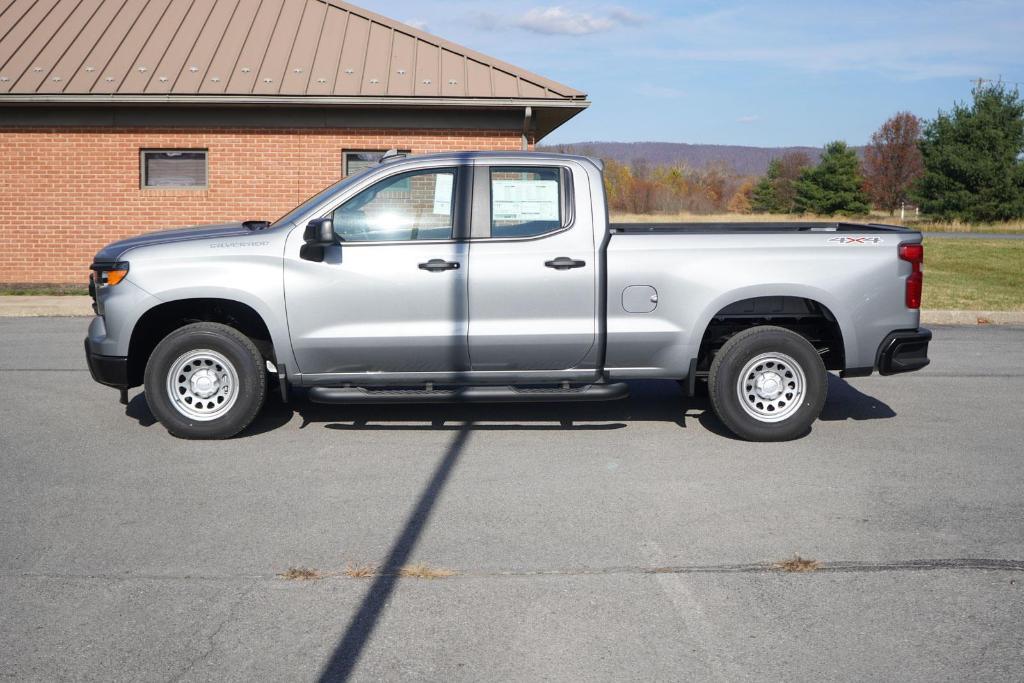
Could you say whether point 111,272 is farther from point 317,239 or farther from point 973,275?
point 973,275

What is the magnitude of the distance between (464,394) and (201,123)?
1134cm

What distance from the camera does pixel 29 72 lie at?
1694cm

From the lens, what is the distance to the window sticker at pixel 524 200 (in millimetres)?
7602

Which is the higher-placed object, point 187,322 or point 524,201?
point 524,201

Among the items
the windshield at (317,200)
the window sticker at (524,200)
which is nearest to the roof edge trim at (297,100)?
the windshield at (317,200)

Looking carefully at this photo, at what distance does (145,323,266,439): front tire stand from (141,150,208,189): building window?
34.3 ft

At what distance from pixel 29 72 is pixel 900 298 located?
47.8 feet

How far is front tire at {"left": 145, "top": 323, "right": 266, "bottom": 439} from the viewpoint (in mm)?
7480

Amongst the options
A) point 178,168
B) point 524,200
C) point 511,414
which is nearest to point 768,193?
point 178,168

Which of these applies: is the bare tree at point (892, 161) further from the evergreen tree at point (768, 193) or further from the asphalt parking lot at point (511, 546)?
the asphalt parking lot at point (511, 546)

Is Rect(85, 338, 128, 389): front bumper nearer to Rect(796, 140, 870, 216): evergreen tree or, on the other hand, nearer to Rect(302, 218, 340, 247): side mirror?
Rect(302, 218, 340, 247): side mirror

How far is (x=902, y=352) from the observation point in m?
7.63

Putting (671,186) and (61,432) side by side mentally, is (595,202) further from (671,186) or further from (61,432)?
(671,186)

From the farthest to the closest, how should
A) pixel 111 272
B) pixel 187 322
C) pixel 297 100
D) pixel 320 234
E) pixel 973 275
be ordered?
pixel 973 275 < pixel 297 100 < pixel 187 322 < pixel 111 272 < pixel 320 234
